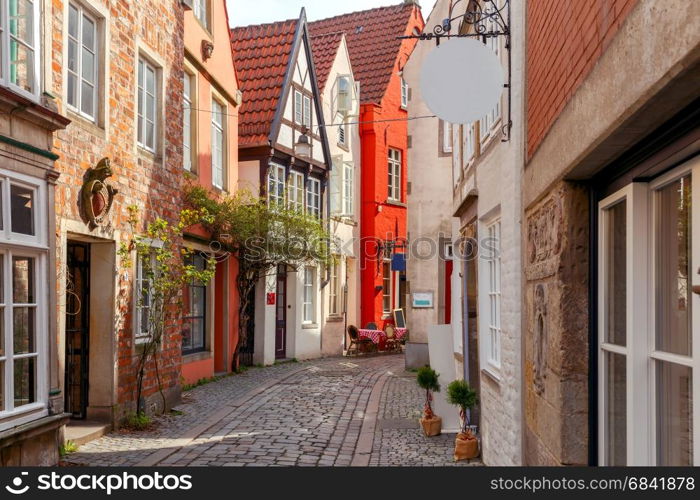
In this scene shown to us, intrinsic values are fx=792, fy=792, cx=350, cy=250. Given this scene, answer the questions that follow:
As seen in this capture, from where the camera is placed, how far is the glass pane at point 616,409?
11.1ft

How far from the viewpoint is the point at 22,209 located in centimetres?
671

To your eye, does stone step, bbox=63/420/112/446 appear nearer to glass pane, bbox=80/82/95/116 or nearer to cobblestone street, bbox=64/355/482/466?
cobblestone street, bbox=64/355/482/466

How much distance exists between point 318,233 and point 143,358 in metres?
7.90

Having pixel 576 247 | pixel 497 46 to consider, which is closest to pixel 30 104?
pixel 497 46

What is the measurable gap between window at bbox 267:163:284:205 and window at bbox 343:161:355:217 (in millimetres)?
4485

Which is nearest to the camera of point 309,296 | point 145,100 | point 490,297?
point 490,297

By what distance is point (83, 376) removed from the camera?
29.7ft

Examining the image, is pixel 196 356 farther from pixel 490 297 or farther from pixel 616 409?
pixel 616 409

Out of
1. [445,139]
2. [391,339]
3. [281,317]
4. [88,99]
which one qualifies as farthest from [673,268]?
[391,339]

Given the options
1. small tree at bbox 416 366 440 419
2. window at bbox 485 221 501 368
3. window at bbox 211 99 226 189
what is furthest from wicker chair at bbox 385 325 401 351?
window at bbox 485 221 501 368

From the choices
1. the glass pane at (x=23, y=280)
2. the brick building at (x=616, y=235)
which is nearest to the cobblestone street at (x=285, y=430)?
the glass pane at (x=23, y=280)

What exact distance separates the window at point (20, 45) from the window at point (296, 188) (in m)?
11.8

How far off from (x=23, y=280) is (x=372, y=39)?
2228cm
